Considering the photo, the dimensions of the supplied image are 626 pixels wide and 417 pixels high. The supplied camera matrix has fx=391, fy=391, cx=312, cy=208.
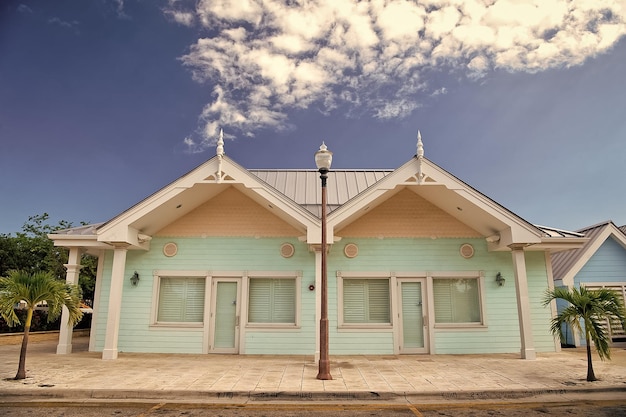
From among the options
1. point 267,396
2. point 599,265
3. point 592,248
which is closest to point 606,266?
point 599,265

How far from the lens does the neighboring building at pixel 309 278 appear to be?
1121cm

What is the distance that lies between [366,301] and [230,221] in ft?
15.6

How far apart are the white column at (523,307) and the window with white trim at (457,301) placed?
135cm

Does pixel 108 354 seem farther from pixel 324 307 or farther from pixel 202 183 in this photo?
pixel 324 307

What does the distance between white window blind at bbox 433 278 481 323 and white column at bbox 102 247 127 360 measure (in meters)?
8.87

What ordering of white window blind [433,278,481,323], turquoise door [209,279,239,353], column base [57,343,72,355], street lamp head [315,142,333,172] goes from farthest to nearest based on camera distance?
1. white window blind [433,278,481,323]
2. turquoise door [209,279,239,353]
3. column base [57,343,72,355]
4. street lamp head [315,142,333,172]

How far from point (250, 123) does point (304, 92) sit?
479cm

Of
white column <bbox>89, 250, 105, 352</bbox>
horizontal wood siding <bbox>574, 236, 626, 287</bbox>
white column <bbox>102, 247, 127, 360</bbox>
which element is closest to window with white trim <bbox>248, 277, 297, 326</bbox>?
white column <bbox>102, 247, 127, 360</bbox>

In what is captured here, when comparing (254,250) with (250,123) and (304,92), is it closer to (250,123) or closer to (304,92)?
(304,92)

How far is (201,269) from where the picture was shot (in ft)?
38.3

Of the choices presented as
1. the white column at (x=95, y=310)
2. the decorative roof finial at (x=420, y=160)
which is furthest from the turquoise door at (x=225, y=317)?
the decorative roof finial at (x=420, y=160)

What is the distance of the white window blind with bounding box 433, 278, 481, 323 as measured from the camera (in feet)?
37.8

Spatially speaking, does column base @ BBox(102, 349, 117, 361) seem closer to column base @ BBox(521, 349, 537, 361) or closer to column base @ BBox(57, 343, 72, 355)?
column base @ BBox(57, 343, 72, 355)

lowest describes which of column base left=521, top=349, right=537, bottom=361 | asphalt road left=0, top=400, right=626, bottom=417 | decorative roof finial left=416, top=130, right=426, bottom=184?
asphalt road left=0, top=400, right=626, bottom=417
